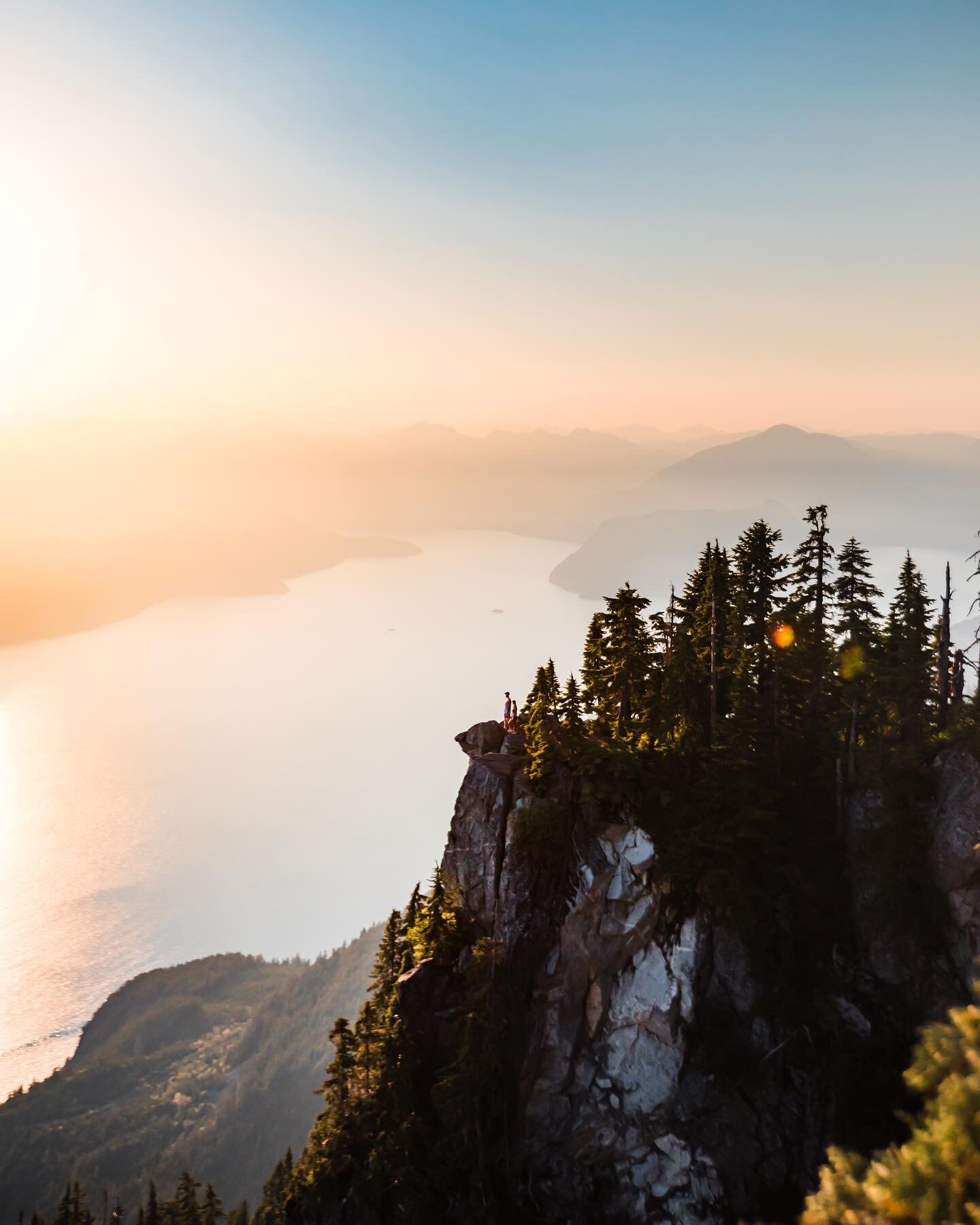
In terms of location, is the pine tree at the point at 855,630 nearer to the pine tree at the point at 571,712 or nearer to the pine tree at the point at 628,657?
the pine tree at the point at 628,657

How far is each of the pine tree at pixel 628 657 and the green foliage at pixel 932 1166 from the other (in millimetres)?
26880

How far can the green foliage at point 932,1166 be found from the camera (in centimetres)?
1511

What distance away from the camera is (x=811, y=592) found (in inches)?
1732

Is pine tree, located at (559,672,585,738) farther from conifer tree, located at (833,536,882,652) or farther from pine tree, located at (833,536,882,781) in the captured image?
conifer tree, located at (833,536,882,652)

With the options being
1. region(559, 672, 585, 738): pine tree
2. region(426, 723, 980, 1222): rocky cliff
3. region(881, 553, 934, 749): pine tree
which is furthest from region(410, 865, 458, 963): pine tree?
region(881, 553, 934, 749): pine tree

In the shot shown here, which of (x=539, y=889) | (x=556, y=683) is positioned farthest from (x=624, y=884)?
(x=556, y=683)

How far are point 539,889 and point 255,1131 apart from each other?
4673 inches

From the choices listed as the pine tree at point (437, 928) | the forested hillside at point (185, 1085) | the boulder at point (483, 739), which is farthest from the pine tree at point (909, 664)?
the forested hillside at point (185, 1085)

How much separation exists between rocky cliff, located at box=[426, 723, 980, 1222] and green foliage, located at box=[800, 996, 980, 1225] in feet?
63.3

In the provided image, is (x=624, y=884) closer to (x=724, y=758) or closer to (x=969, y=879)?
(x=724, y=758)

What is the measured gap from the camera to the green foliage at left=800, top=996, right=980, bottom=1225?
15109mm

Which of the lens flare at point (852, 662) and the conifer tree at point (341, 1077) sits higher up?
the lens flare at point (852, 662)

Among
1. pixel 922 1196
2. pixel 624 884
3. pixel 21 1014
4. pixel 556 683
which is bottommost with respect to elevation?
pixel 21 1014

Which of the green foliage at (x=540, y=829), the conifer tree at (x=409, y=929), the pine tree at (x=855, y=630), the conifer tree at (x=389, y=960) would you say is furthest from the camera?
the conifer tree at (x=389, y=960)
